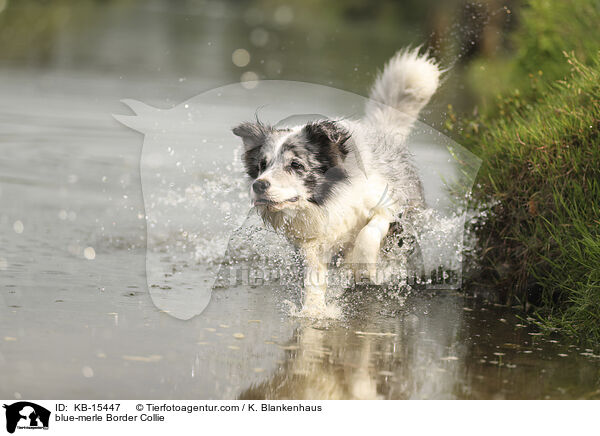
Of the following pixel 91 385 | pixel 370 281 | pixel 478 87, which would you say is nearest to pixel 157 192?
pixel 370 281

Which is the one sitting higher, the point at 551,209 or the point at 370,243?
the point at 551,209

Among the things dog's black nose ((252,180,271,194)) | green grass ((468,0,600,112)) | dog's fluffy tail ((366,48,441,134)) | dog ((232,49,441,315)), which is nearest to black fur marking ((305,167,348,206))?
dog ((232,49,441,315))

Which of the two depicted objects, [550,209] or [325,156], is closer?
[325,156]

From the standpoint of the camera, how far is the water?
3906mm

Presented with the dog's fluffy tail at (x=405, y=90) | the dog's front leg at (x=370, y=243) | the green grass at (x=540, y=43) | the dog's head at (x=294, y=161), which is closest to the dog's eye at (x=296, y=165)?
the dog's head at (x=294, y=161)

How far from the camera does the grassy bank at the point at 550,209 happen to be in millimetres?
5055

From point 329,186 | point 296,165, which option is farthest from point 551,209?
point 296,165

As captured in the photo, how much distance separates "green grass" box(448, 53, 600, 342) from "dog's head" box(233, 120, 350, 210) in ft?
4.60

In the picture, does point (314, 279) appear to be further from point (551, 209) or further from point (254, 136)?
point (551, 209)

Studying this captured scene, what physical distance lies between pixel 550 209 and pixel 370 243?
1.30 meters
